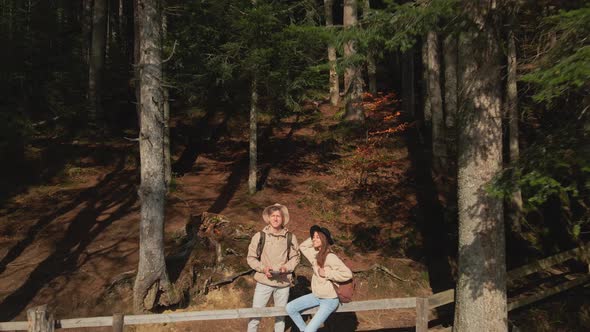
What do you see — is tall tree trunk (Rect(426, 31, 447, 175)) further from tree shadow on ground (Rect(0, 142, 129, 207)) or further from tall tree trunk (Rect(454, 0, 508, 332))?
tree shadow on ground (Rect(0, 142, 129, 207))

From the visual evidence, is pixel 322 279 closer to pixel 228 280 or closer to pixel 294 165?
pixel 228 280

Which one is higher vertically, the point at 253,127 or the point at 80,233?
the point at 253,127

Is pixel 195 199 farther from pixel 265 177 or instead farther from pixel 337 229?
pixel 337 229

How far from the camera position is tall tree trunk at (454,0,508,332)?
680cm

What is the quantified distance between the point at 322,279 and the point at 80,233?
744 cm

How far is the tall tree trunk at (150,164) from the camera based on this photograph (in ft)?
26.6

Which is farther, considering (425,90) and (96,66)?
(425,90)

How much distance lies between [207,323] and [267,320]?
1.22 m

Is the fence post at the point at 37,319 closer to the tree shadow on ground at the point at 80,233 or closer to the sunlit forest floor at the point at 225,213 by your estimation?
the sunlit forest floor at the point at 225,213

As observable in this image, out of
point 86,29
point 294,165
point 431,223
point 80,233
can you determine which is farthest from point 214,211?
point 86,29

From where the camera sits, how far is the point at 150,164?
816 cm

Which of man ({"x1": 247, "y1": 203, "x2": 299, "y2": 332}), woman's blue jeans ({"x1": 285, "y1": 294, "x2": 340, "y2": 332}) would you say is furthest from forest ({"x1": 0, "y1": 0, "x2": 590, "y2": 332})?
woman's blue jeans ({"x1": 285, "y1": 294, "x2": 340, "y2": 332})

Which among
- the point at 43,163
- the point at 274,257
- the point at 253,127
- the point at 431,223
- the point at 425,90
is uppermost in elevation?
the point at 425,90

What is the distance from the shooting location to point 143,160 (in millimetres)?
8172
